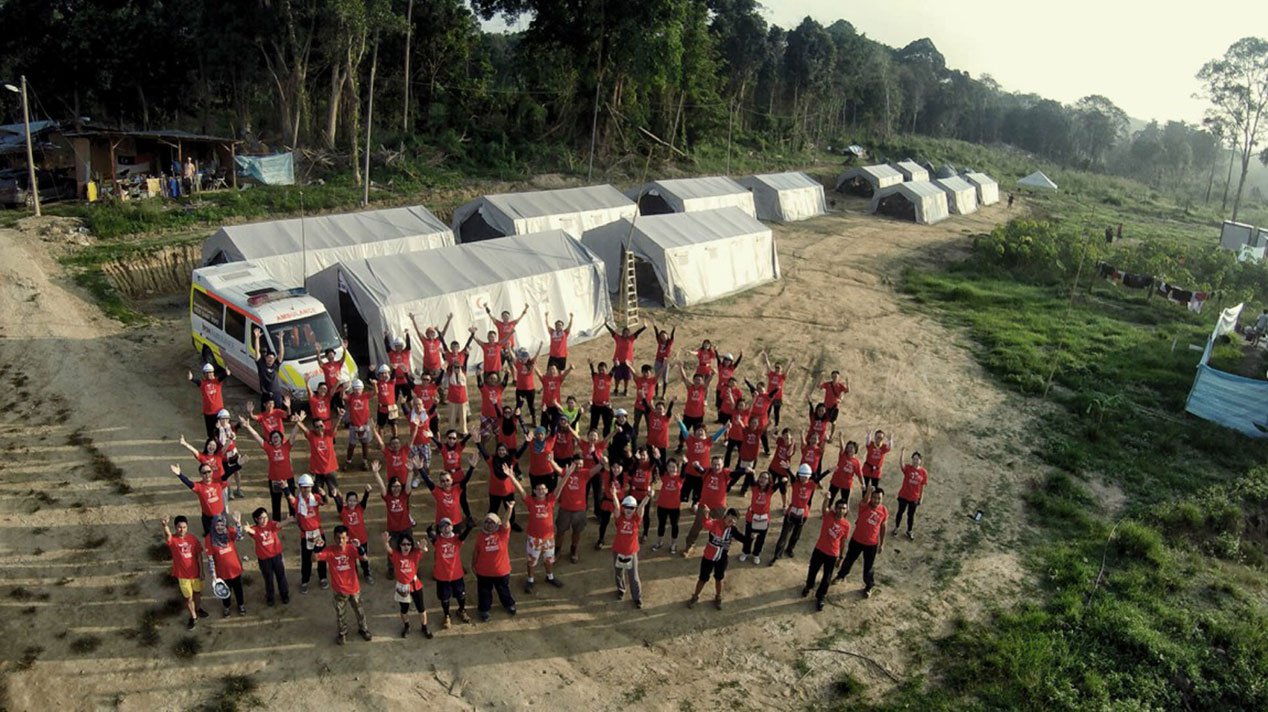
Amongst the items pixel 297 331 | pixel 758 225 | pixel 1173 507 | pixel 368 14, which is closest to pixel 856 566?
pixel 1173 507

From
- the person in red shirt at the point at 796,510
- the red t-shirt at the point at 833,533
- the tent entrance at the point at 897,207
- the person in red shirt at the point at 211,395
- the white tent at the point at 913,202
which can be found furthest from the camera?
the tent entrance at the point at 897,207

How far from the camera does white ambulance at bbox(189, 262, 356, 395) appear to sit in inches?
491

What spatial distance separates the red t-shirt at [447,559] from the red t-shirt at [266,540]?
1.73 meters

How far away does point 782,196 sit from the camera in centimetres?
3628

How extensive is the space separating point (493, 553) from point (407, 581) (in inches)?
35.1

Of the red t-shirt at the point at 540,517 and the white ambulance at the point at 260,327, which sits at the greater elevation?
the white ambulance at the point at 260,327

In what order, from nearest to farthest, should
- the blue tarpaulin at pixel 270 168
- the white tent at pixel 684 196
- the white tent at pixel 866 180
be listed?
1. the blue tarpaulin at pixel 270 168
2. the white tent at pixel 684 196
3. the white tent at pixel 866 180

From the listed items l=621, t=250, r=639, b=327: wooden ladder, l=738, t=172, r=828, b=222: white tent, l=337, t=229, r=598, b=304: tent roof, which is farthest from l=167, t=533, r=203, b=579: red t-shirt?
l=738, t=172, r=828, b=222: white tent

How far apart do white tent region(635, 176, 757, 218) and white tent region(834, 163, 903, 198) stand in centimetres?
1594

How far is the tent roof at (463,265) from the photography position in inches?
573

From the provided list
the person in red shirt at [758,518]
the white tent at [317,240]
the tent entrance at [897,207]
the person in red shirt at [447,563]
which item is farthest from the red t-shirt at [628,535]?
the tent entrance at [897,207]

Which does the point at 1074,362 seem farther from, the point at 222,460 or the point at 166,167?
the point at 166,167

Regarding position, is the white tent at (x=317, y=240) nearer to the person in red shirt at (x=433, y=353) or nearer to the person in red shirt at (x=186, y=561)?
the person in red shirt at (x=433, y=353)

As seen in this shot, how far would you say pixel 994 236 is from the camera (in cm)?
2877
